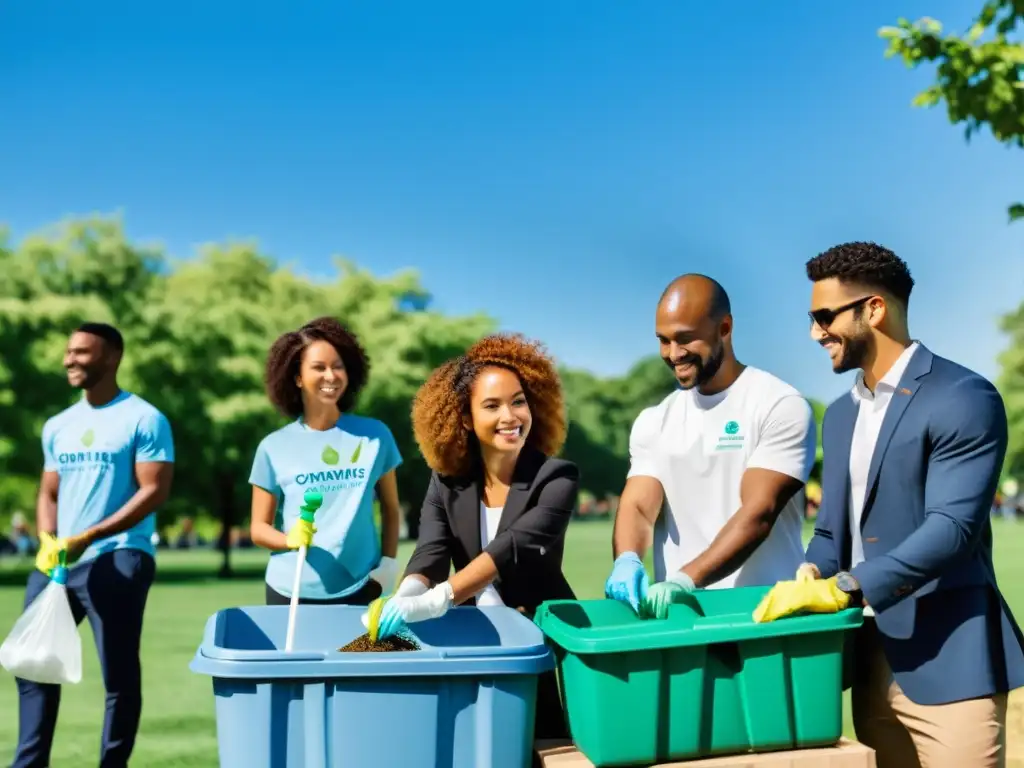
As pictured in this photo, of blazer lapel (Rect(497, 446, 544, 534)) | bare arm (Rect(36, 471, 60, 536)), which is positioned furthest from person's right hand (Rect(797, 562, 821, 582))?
bare arm (Rect(36, 471, 60, 536))

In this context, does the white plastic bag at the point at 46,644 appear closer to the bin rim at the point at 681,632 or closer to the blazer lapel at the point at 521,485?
the blazer lapel at the point at 521,485

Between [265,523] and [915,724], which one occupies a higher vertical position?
[265,523]

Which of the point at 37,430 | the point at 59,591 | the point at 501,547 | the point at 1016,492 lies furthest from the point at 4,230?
the point at 1016,492

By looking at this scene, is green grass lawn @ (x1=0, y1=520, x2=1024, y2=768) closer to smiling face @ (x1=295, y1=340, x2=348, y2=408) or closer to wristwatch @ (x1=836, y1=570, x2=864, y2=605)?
smiling face @ (x1=295, y1=340, x2=348, y2=408)

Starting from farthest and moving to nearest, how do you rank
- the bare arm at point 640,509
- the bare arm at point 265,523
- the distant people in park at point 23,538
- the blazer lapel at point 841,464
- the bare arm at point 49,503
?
the distant people in park at point 23,538
the bare arm at point 49,503
the bare arm at point 265,523
the bare arm at point 640,509
the blazer lapel at point 841,464

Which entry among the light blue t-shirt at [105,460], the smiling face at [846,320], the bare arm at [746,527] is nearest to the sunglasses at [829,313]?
the smiling face at [846,320]

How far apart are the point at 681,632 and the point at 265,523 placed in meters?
2.41

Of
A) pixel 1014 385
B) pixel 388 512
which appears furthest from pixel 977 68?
pixel 1014 385

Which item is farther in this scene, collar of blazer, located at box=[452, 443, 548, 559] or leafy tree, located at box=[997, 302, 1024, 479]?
leafy tree, located at box=[997, 302, 1024, 479]

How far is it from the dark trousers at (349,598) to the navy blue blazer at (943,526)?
2.08 m

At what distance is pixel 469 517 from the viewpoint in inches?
142

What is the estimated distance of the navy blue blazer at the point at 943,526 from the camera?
305 cm

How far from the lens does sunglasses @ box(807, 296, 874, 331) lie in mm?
3260

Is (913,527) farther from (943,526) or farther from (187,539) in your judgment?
(187,539)
